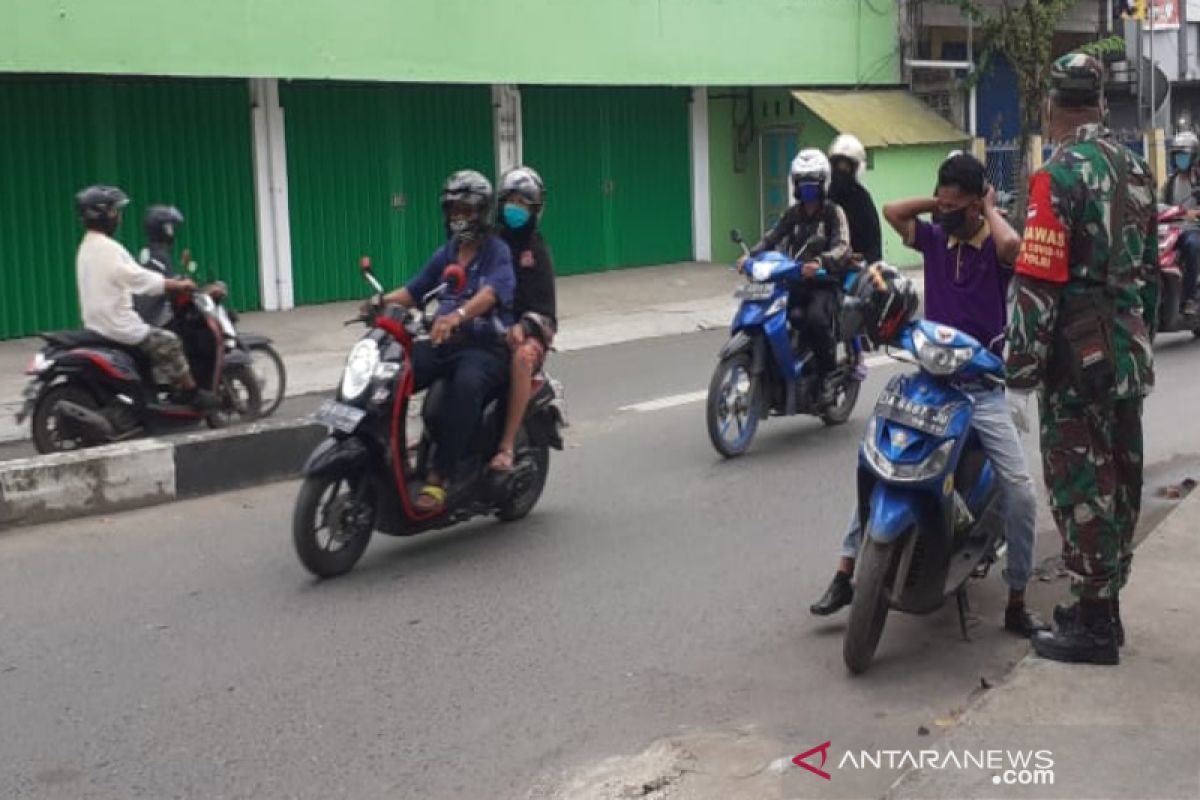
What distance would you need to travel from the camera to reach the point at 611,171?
2064cm

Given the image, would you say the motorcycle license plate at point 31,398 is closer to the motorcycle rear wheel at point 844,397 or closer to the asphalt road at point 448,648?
the asphalt road at point 448,648

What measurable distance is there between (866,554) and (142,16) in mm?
11553

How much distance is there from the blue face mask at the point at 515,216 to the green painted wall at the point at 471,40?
8.23m

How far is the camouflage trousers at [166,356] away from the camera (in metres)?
8.90

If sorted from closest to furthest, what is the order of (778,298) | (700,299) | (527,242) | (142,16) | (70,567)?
(70,567) < (527,242) < (778,298) < (142,16) < (700,299)

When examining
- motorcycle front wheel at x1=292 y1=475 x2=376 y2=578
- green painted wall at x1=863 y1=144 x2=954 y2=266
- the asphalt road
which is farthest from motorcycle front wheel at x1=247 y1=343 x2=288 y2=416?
green painted wall at x1=863 y1=144 x2=954 y2=266

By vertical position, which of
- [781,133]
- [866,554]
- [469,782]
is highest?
[781,133]

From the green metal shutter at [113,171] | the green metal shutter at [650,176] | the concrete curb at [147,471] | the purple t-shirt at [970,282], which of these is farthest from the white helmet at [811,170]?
the green metal shutter at [650,176]

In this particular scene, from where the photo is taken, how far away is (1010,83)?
84.8 ft

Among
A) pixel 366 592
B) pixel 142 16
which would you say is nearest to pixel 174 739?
pixel 366 592

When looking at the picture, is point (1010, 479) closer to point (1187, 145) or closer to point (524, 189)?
point (524, 189)

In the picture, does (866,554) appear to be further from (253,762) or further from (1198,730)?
(253,762)

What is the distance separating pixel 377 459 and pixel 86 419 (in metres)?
3.11

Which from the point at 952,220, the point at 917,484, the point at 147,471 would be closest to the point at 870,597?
the point at 917,484
